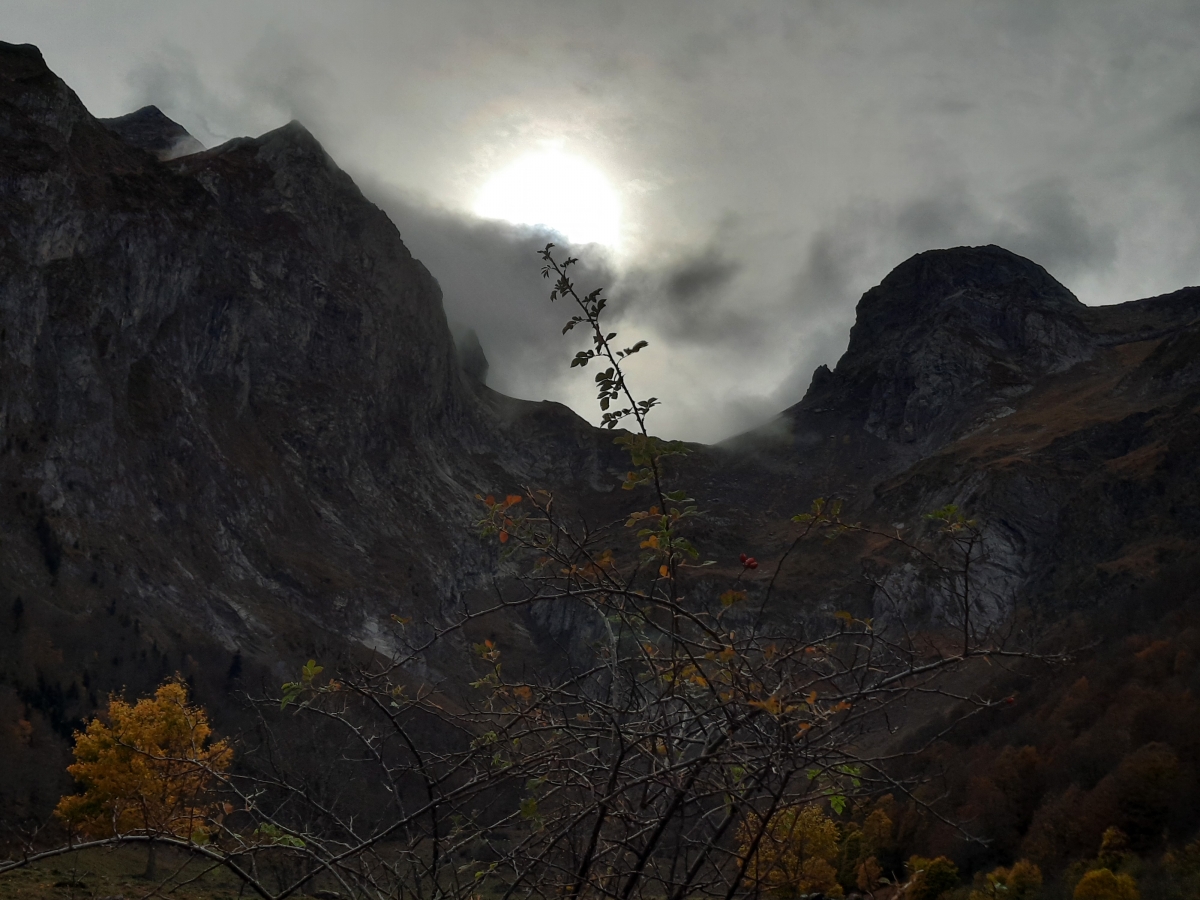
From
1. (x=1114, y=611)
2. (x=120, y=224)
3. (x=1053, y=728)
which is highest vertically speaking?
(x=120, y=224)

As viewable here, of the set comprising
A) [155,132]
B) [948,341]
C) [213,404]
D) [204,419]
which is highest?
[155,132]

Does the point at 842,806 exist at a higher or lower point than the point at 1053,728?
higher

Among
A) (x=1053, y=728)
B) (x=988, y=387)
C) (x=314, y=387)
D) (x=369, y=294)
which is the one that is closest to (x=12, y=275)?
(x=314, y=387)

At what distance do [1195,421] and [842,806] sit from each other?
110 m

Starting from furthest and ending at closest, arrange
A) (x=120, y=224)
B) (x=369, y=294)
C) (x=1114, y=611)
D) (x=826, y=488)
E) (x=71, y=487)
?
(x=826, y=488)
(x=369, y=294)
(x=120, y=224)
(x=71, y=487)
(x=1114, y=611)

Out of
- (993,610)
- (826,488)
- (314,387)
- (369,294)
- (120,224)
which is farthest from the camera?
(826,488)

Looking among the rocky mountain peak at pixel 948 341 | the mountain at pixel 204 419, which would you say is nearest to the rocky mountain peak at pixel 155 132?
the mountain at pixel 204 419

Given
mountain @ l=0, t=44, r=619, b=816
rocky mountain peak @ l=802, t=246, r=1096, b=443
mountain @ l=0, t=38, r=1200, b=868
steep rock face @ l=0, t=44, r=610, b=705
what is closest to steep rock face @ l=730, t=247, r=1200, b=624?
rocky mountain peak @ l=802, t=246, r=1096, b=443

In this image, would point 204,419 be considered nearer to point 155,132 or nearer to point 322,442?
point 322,442

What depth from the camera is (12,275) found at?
80.6m

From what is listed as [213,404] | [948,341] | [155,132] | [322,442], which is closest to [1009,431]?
[948,341]

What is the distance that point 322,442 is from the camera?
11894 centimetres

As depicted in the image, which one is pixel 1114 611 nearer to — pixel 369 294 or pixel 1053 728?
pixel 1053 728

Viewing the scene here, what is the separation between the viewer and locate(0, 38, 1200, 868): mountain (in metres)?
74.8
